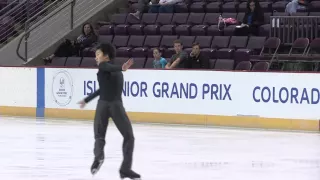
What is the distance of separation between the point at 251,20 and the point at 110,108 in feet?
39.2

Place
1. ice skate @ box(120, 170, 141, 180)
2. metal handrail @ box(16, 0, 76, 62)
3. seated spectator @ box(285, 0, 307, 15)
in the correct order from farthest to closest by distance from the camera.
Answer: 1. metal handrail @ box(16, 0, 76, 62)
2. seated spectator @ box(285, 0, 307, 15)
3. ice skate @ box(120, 170, 141, 180)

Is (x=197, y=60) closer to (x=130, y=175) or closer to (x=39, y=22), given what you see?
(x=39, y=22)

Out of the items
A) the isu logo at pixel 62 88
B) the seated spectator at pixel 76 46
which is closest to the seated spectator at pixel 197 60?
the isu logo at pixel 62 88

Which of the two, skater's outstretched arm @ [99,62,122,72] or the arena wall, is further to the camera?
the arena wall

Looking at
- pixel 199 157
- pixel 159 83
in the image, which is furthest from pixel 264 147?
pixel 159 83

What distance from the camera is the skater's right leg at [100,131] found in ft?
33.3

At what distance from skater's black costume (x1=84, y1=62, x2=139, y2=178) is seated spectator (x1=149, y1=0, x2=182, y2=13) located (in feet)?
46.3

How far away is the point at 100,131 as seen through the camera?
10.3m

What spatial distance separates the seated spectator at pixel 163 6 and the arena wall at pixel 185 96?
14.7 ft

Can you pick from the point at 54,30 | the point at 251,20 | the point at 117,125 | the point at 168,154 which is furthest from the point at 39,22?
the point at 117,125

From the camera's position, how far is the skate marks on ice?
35.2ft

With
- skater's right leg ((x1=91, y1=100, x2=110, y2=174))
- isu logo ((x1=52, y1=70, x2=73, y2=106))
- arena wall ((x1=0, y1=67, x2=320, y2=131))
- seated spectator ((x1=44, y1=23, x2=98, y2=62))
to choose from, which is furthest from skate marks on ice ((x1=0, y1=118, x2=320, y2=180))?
seated spectator ((x1=44, y1=23, x2=98, y2=62))

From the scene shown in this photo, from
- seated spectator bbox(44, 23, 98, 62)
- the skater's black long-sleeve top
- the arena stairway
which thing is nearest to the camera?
the skater's black long-sleeve top

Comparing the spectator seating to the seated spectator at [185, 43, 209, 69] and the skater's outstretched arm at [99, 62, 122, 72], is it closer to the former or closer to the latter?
the seated spectator at [185, 43, 209, 69]
